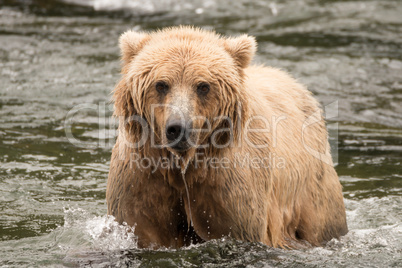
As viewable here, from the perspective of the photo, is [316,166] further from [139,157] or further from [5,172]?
[5,172]

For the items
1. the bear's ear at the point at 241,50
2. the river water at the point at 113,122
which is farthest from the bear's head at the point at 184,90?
the river water at the point at 113,122

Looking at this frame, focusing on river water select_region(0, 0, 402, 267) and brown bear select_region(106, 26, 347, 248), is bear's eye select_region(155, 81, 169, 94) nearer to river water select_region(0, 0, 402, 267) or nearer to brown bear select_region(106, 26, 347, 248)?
brown bear select_region(106, 26, 347, 248)

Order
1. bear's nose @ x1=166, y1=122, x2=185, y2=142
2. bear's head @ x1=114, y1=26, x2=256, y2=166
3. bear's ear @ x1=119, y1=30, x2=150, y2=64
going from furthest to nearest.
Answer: bear's ear @ x1=119, y1=30, x2=150, y2=64
bear's head @ x1=114, y1=26, x2=256, y2=166
bear's nose @ x1=166, y1=122, x2=185, y2=142

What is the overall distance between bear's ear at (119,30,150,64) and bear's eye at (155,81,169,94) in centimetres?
45

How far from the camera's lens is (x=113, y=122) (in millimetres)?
5430

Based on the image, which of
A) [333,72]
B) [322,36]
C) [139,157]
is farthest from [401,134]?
[139,157]

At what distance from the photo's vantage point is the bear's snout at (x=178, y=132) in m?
4.82

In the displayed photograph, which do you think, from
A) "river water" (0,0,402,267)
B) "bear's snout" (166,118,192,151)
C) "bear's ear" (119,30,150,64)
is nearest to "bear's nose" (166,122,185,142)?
"bear's snout" (166,118,192,151)

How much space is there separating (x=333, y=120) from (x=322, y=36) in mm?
4611

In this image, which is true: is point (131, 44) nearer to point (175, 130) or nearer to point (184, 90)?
point (184, 90)

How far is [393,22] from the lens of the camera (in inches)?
621

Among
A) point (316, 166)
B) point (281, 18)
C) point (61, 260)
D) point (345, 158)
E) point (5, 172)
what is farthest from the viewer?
point (281, 18)

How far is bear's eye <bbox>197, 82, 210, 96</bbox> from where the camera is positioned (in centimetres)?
512

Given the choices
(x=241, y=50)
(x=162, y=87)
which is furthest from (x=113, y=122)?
(x=241, y=50)
